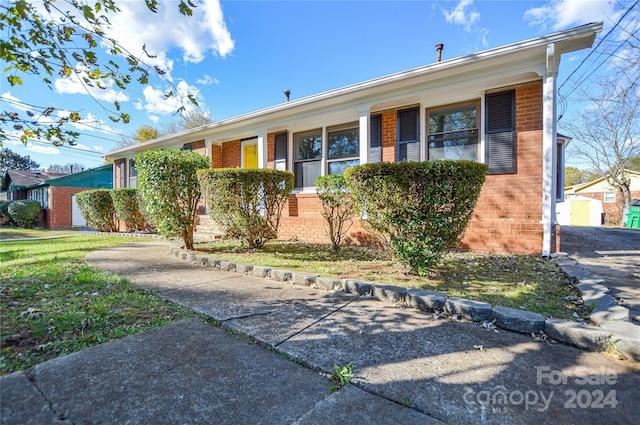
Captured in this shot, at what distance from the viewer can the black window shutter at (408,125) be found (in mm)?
6508

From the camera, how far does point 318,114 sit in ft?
24.7

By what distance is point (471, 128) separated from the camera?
19.6ft

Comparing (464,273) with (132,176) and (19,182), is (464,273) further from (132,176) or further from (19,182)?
(19,182)

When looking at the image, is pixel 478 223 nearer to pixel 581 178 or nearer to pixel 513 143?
pixel 513 143

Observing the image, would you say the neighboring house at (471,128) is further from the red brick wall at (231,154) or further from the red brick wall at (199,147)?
the red brick wall at (199,147)


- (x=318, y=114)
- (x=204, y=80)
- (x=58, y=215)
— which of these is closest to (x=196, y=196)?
(x=318, y=114)

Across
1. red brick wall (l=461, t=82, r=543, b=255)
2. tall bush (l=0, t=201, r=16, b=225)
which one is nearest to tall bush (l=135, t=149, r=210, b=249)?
red brick wall (l=461, t=82, r=543, b=255)

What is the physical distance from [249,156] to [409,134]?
234 inches

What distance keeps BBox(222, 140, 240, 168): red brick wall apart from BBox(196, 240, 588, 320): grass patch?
199 inches

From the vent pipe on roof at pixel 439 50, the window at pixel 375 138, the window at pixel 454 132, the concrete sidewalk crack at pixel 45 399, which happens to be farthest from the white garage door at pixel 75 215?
the vent pipe on roof at pixel 439 50

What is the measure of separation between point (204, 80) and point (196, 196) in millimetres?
9514

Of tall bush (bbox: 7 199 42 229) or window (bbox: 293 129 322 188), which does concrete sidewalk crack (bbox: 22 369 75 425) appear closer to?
window (bbox: 293 129 322 188)

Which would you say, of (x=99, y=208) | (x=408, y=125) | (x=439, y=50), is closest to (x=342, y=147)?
(x=408, y=125)

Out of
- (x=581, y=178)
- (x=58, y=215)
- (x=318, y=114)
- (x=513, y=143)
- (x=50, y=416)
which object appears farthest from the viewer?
(x=581, y=178)
